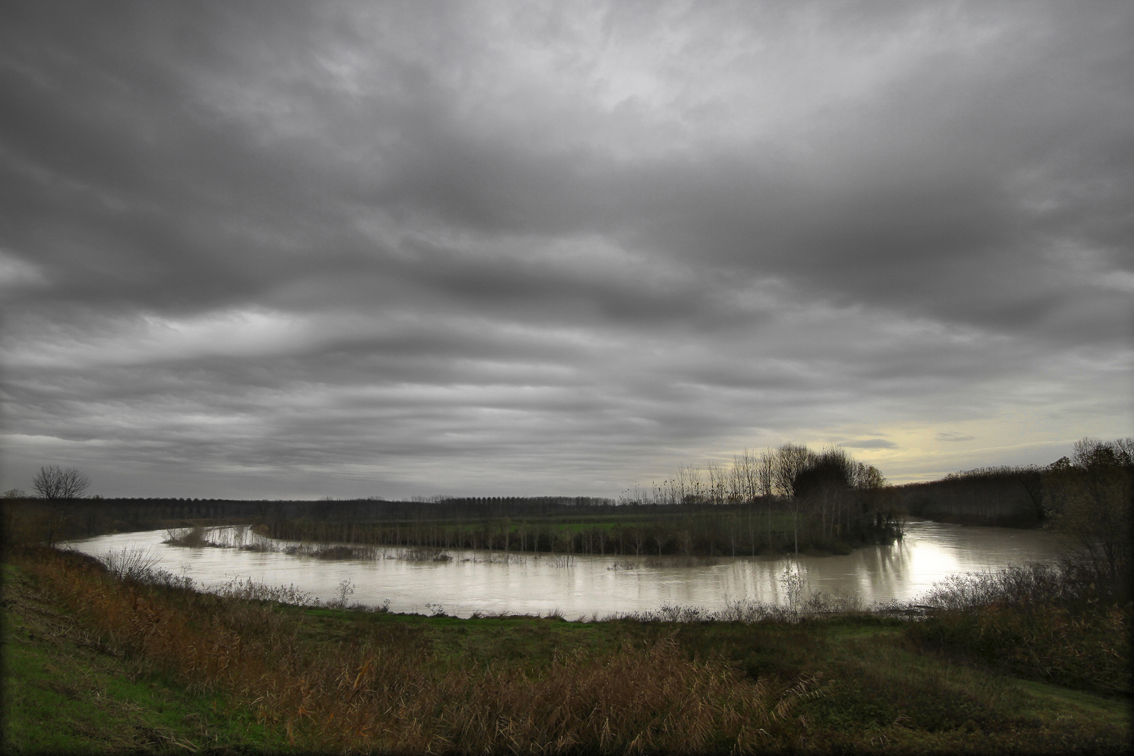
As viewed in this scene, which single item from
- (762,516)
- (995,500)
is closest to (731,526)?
(762,516)

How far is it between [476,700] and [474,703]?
84mm

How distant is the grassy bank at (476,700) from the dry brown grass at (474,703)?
1.6 inches

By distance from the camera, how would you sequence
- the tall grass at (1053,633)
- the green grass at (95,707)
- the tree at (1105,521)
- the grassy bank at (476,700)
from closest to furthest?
the green grass at (95,707)
the grassy bank at (476,700)
the tall grass at (1053,633)
the tree at (1105,521)

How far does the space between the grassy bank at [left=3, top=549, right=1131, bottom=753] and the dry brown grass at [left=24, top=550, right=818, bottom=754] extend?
40mm

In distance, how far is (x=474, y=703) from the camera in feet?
37.9

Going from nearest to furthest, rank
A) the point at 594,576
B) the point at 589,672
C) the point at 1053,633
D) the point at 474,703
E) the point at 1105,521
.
→ the point at 474,703 < the point at 589,672 < the point at 1053,633 < the point at 1105,521 < the point at 594,576

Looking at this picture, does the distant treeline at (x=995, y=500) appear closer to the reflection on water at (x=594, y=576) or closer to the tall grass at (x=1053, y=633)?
the reflection on water at (x=594, y=576)

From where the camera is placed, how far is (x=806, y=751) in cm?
1073

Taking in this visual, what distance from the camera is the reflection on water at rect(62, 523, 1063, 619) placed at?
4141 cm

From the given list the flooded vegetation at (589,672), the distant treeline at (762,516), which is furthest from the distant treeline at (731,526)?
the flooded vegetation at (589,672)

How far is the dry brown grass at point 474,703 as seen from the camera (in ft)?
34.6

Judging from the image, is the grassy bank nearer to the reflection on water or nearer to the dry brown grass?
the dry brown grass

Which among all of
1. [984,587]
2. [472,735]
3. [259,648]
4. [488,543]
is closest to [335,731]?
[472,735]

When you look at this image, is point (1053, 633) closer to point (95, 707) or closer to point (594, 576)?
point (95, 707)
